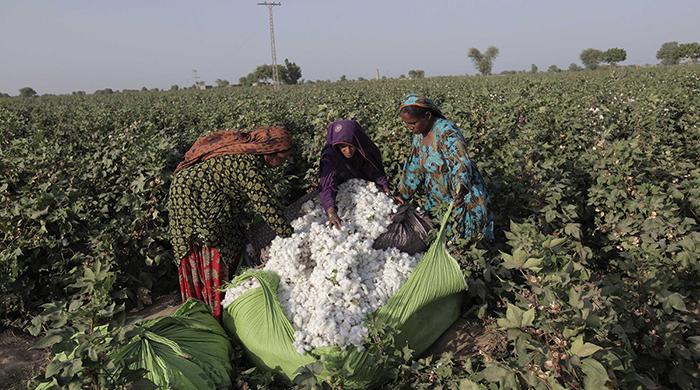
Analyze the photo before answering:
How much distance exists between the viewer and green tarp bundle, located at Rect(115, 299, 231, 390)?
2.23m

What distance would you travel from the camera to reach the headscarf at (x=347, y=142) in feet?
10.3

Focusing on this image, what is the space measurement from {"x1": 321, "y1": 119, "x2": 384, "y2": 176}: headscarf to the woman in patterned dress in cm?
33

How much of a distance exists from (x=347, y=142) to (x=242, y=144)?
2.22ft

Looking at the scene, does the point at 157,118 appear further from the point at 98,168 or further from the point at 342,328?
the point at 342,328

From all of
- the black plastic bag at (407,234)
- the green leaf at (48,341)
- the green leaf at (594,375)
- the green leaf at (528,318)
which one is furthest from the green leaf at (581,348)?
the green leaf at (48,341)

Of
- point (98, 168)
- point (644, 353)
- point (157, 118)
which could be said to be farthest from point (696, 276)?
point (157, 118)

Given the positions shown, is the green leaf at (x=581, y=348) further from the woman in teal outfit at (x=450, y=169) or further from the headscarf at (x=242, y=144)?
the headscarf at (x=242, y=144)

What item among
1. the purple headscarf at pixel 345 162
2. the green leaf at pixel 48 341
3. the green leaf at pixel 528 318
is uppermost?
the purple headscarf at pixel 345 162

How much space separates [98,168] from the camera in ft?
14.2

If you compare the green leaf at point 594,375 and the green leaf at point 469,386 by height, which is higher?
the green leaf at point 594,375

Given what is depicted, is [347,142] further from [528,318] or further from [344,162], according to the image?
[528,318]

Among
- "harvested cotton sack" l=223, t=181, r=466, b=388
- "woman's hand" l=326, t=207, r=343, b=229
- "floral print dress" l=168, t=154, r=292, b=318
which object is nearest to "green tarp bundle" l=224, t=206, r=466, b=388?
"harvested cotton sack" l=223, t=181, r=466, b=388

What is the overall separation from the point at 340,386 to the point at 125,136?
3.69 m

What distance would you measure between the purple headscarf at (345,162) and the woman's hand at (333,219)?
0.04 meters
